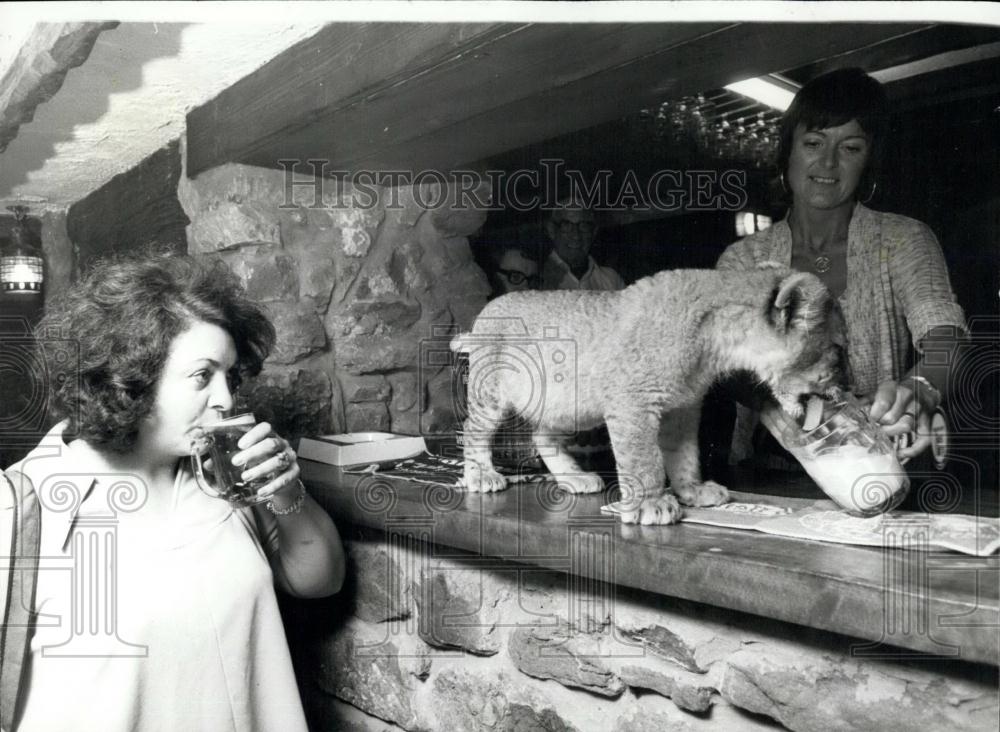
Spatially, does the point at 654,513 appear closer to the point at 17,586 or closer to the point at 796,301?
the point at 796,301

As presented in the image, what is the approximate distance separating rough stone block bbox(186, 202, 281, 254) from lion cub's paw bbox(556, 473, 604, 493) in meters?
0.65

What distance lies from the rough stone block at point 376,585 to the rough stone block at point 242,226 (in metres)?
0.53

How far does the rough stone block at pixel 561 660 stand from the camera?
887mm

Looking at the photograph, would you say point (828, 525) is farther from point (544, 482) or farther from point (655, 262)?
point (655, 262)

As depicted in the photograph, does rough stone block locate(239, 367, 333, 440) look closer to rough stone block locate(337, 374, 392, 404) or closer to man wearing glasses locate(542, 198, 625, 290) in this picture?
rough stone block locate(337, 374, 392, 404)

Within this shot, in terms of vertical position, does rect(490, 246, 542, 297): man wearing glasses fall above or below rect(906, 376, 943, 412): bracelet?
above

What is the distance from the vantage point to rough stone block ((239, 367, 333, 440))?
4.27 feet

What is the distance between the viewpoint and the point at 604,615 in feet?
2.92

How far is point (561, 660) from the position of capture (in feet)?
3.03

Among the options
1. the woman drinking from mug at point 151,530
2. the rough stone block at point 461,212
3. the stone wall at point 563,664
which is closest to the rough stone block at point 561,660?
the stone wall at point 563,664

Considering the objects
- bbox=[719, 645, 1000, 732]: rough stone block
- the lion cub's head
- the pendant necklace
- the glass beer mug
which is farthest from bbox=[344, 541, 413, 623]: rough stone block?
the pendant necklace

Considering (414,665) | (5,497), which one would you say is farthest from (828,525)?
(5,497)

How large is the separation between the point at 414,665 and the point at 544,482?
331 millimetres

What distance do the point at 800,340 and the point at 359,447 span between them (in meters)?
0.72
